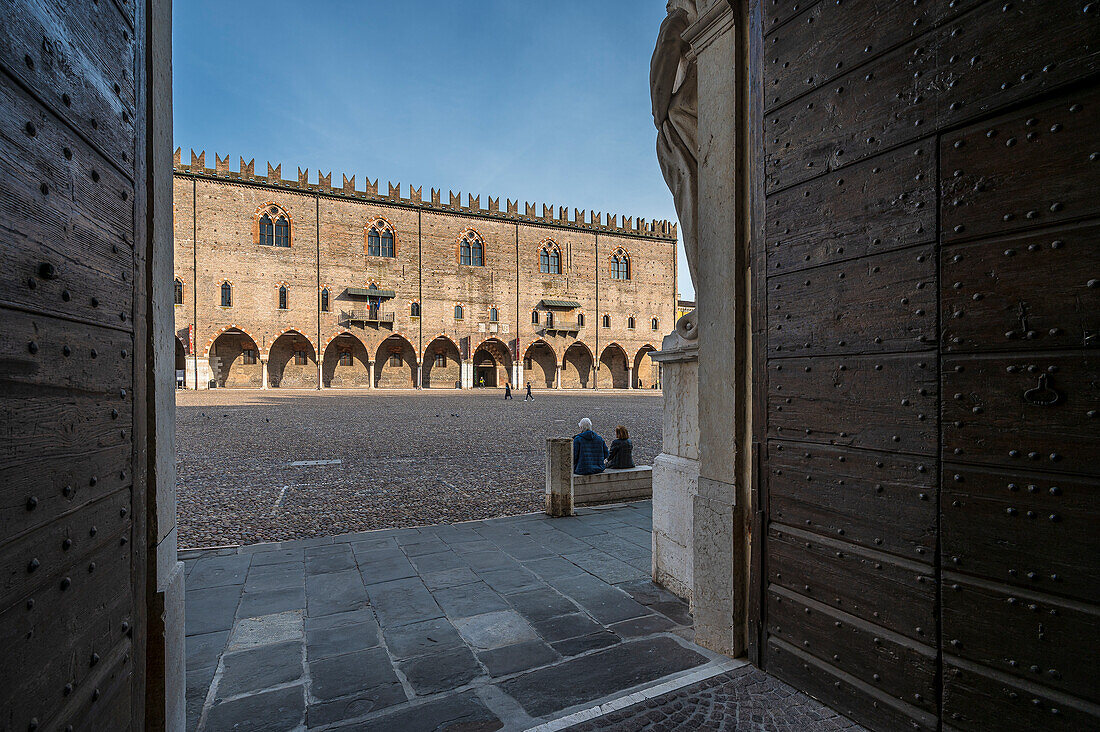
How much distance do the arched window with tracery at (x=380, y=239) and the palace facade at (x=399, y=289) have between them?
0.27 ft

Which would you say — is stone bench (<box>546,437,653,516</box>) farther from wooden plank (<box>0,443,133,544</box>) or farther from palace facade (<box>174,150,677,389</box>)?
palace facade (<box>174,150,677,389</box>)

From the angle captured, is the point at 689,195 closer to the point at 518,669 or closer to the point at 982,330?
the point at 982,330

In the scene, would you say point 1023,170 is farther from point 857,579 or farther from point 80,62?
point 80,62

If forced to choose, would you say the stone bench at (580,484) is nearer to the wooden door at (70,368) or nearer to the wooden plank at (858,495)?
the wooden plank at (858,495)

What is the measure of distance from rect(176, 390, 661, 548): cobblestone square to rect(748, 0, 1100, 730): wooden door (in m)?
3.84

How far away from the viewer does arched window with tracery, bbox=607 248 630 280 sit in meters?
40.4

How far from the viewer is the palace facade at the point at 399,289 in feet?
97.6

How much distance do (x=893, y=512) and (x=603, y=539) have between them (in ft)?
9.70

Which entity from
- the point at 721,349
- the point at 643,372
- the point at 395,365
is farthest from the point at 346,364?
the point at 721,349

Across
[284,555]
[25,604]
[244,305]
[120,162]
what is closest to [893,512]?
[25,604]

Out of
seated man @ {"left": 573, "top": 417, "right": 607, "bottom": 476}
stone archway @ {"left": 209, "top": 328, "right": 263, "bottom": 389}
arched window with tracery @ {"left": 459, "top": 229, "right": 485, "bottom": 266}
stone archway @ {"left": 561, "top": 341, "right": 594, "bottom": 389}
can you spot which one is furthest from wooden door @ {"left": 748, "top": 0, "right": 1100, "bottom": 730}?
stone archway @ {"left": 561, "top": 341, "right": 594, "bottom": 389}

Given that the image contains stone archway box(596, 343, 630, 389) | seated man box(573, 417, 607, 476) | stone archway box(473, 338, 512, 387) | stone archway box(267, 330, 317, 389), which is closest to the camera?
seated man box(573, 417, 607, 476)

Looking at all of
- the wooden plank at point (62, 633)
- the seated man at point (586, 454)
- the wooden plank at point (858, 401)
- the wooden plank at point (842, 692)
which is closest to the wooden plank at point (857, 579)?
the wooden plank at point (842, 692)

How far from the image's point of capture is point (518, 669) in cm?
253
